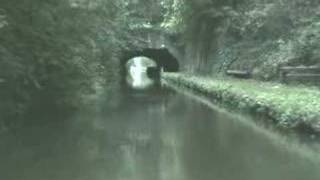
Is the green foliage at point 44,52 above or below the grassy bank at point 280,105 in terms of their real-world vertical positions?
above

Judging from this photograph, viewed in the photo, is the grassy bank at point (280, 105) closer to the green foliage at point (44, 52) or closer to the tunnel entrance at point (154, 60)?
the green foliage at point (44, 52)

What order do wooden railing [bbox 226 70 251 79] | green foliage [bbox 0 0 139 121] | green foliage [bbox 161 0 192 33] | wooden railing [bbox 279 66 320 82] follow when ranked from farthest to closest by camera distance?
green foliage [bbox 161 0 192 33]
wooden railing [bbox 226 70 251 79]
wooden railing [bbox 279 66 320 82]
green foliage [bbox 0 0 139 121]

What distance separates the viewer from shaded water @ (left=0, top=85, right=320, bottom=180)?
38.4 feet

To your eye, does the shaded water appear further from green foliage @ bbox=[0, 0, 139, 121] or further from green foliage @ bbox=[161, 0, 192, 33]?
green foliage @ bbox=[161, 0, 192, 33]

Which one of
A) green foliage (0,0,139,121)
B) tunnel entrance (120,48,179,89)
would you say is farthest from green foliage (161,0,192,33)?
green foliage (0,0,139,121)

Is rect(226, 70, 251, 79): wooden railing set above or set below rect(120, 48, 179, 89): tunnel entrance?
above

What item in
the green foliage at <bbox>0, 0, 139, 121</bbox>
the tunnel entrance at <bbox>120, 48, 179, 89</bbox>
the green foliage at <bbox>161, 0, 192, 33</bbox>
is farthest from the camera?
the tunnel entrance at <bbox>120, 48, 179, 89</bbox>

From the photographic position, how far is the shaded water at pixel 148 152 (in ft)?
38.4

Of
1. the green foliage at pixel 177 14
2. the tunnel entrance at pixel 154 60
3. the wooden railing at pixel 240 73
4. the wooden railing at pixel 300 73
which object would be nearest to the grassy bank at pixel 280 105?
the wooden railing at pixel 300 73

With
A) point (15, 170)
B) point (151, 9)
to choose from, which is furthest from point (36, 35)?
point (151, 9)

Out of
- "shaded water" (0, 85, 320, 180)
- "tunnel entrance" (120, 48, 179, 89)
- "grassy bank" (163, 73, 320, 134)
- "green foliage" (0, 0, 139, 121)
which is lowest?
"tunnel entrance" (120, 48, 179, 89)

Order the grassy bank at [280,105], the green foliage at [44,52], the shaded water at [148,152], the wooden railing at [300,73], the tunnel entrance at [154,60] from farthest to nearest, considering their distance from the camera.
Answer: the tunnel entrance at [154,60]
the wooden railing at [300,73]
the green foliage at [44,52]
the grassy bank at [280,105]
the shaded water at [148,152]

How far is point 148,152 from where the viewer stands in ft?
47.0

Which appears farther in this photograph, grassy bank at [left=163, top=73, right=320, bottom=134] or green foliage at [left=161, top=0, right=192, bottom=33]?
green foliage at [left=161, top=0, right=192, bottom=33]
